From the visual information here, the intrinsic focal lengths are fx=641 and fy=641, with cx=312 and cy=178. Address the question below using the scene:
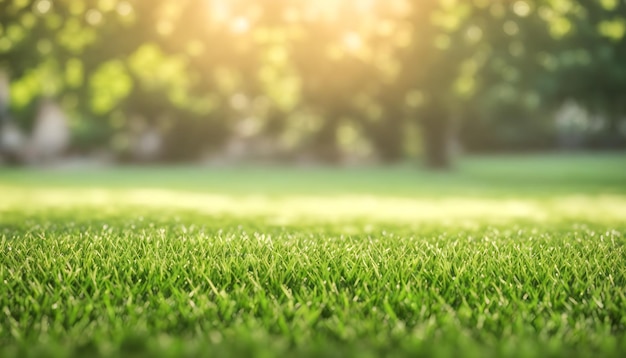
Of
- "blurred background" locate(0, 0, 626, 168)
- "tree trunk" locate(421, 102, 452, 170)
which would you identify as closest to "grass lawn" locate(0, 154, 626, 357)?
"blurred background" locate(0, 0, 626, 168)

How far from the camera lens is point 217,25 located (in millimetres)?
11641

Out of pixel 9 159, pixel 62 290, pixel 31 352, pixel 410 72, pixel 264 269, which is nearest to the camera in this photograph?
pixel 31 352

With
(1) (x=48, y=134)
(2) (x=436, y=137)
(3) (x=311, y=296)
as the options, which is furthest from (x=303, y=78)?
(3) (x=311, y=296)

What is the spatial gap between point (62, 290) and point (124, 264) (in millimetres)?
665

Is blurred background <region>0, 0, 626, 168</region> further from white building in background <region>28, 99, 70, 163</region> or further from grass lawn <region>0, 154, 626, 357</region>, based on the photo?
grass lawn <region>0, 154, 626, 357</region>

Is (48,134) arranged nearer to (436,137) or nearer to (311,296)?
(436,137)

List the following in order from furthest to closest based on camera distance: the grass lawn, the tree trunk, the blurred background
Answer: the tree trunk → the blurred background → the grass lawn

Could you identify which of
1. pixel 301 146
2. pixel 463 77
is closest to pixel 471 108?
pixel 301 146

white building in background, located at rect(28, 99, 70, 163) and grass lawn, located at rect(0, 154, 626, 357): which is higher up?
white building in background, located at rect(28, 99, 70, 163)

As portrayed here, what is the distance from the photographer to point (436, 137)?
2900 centimetres

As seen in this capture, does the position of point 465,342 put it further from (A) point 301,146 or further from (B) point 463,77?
(A) point 301,146

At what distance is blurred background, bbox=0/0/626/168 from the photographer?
474 inches

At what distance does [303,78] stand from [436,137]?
731 centimetres

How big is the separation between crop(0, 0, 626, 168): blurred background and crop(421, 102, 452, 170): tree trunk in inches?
4.0
